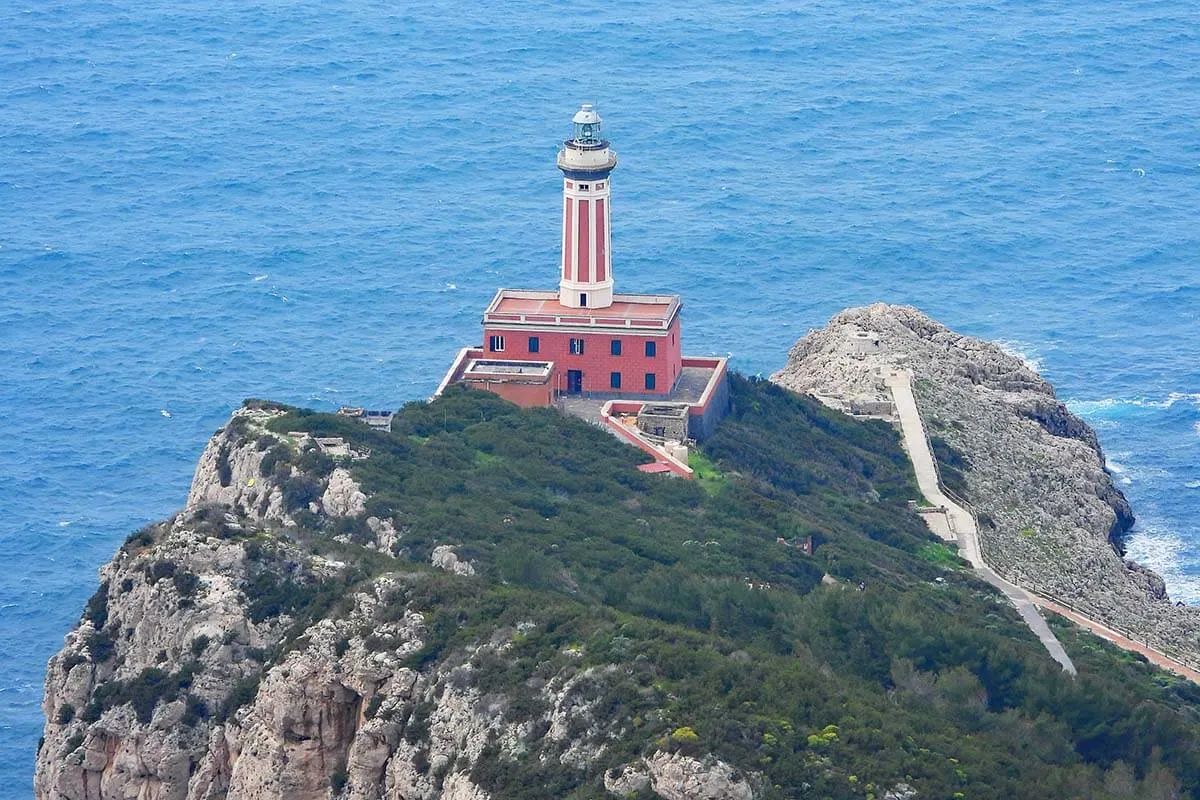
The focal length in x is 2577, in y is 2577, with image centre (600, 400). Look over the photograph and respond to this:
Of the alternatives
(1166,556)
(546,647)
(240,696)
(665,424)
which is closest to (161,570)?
(240,696)

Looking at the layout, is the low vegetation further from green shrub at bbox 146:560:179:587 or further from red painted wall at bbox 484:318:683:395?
red painted wall at bbox 484:318:683:395

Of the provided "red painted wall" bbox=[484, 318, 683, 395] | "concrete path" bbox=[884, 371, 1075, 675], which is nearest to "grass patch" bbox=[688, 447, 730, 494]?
"red painted wall" bbox=[484, 318, 683, 395]

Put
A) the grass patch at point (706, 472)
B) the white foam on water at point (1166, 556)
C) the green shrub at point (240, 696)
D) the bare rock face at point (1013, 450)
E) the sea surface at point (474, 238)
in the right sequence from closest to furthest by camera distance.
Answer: the green shrub at point (240, 696) < the grass patch at point (706, 472) < the bare rock face at point (1013, 450) < the white foam on water at point (1166, 556) < the sea surface at point (474, 238)

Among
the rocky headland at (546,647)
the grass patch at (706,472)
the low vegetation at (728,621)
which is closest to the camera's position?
the low vegetation at (728,621)

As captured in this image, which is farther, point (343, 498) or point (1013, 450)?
point (1013, 450)

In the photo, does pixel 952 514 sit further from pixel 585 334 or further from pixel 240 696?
pixel 240 696

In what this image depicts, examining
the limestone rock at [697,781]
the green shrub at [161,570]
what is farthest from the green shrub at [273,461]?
the limestone rock at [697,781]

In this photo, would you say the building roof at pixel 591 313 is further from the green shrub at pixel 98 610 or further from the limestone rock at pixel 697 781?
the limestone rock at pixel 697 781

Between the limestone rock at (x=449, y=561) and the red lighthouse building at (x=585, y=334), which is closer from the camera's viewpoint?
the limestone rock at (x=449, y=561)
